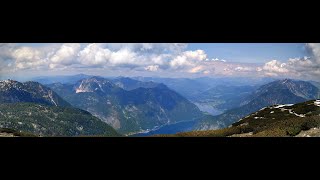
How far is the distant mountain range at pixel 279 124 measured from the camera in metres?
36.4

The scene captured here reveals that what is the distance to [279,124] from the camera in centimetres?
4525

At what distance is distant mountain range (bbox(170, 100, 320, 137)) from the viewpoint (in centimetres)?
3638
